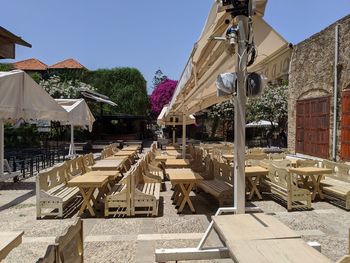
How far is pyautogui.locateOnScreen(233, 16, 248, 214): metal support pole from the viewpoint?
4.04 metres

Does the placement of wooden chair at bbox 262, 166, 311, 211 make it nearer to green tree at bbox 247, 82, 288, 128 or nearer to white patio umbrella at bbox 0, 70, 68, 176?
white patio umbrella at bbox 0, 70, 68, 176

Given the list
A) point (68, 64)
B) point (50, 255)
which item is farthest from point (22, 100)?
point (68, 64)

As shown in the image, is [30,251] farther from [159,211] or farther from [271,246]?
[271,246]

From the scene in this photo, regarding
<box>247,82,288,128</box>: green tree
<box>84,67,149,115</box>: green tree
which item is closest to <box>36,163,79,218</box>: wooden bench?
<box>247,82,288,128</box>: green tree

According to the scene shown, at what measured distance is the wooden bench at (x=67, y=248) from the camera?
2.30 metres

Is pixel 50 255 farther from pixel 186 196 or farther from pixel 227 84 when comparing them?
pixel 186 196

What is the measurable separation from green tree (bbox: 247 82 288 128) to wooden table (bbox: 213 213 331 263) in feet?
81.1

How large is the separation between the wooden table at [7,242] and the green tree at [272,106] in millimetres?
25515

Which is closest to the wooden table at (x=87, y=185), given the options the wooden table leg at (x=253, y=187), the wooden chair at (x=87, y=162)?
the wooden chair at (x=87, y=162)

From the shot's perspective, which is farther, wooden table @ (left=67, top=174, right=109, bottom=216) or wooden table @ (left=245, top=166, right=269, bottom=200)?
wooden table @ (left=245, top=166, right=269, bottom=200)

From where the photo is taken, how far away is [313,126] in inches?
595

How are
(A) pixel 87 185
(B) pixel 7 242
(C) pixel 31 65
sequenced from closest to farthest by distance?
(B) pixel 7 242
(A) pixel 87 185
(C) pixel 31 65

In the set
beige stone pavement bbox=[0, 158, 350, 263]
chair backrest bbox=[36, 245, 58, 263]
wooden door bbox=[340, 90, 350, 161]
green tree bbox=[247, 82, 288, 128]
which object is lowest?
beige stone pavement bbox=[0, 158, 350, 263]

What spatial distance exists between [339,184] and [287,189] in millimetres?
1674
